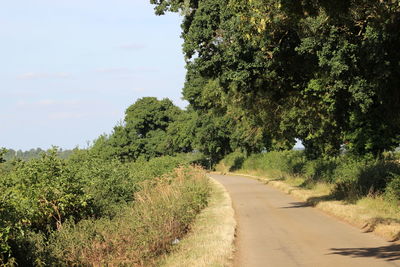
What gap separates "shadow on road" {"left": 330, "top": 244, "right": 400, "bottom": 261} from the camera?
12.8 m

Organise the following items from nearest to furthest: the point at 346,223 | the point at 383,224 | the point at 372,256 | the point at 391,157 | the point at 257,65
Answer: the point at 372,256, the point at 383,224, the point at 346,223, the point at 257,65, the point at 391,157

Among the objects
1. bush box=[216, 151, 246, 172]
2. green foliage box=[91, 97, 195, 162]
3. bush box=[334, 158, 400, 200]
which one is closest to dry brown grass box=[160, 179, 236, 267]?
bush box=[334, 158, 400, 200]

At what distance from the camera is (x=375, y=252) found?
13.4m

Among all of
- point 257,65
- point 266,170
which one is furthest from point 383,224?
point 266,170

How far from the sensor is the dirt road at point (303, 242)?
41.9ft

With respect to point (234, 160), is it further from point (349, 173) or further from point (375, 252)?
point (375, 252)

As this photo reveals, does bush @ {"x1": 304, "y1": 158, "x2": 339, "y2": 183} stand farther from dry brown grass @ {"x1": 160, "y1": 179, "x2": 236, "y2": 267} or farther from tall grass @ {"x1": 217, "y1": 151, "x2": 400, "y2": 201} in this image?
dry brown grass @ {"x1": 160, "y1": 179, "x2": 236, "y2": 267}

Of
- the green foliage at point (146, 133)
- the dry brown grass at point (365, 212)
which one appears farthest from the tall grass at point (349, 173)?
the green foliage at point (146, 133)

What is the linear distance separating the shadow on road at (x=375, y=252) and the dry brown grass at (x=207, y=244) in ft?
8.71

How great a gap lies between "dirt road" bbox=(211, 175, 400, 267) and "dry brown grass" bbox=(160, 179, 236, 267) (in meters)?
0.35

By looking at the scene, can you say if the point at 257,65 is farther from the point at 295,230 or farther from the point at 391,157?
the point at 391,157

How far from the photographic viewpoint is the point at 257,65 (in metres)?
21.1

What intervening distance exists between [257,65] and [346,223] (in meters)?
6.33

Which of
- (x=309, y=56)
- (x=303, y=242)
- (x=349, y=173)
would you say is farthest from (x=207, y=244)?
(x=349, y=173)
